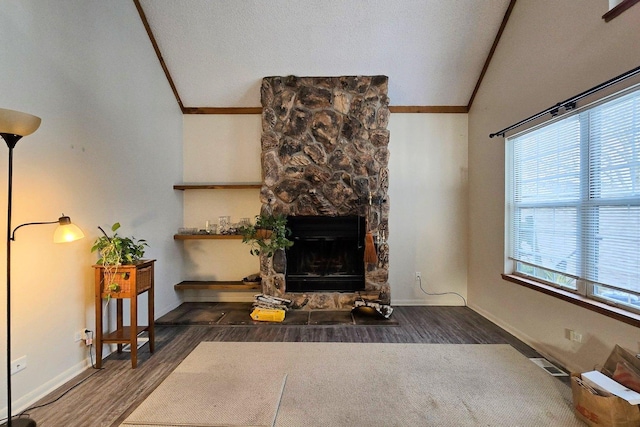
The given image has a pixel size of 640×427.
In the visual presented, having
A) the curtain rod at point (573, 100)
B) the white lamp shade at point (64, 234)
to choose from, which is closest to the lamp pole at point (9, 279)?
the white lamp shade at point (64, 234)

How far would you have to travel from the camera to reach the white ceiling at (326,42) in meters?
3.21

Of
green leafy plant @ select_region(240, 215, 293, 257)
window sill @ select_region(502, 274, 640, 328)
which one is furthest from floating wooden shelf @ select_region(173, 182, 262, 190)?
window sill @ select_region(502, 274, 640, 328)

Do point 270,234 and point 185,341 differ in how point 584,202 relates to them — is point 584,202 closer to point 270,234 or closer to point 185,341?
point 270,234

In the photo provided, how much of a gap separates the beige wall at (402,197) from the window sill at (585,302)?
1.21 metres

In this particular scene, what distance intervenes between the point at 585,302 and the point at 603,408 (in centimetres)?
88

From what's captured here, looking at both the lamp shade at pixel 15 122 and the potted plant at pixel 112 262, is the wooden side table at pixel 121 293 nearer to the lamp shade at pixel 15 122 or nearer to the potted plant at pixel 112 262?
the potted plant at pixel 112 262

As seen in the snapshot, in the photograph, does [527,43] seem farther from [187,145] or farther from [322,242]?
[187,145]

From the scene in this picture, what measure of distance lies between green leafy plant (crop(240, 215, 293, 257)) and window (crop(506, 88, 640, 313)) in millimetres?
2691

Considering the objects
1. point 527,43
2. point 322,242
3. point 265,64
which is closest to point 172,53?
point 265,64

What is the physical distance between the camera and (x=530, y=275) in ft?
9.71

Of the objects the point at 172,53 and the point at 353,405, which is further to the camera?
the point at 172,53

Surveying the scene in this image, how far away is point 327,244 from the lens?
3934 millimetres

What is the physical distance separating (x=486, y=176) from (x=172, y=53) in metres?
4.31

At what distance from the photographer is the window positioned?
1.98 meters
